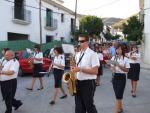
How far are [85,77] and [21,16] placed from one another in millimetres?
22207

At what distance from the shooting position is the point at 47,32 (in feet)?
111

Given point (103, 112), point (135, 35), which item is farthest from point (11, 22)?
point (103, 112)

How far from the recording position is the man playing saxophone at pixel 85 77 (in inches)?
263

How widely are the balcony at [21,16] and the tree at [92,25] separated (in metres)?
17.2

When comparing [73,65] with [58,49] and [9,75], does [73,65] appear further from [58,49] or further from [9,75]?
[58,49]

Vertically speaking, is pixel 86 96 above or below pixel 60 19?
below

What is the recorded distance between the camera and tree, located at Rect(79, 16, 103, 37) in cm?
4634

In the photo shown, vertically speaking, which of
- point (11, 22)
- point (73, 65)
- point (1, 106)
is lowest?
point (1, 106)

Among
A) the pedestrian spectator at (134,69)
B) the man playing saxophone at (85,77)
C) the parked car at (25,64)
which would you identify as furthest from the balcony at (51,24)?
→ the man playing saxophone at (85,77)

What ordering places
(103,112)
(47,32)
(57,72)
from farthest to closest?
(47,32), (57,72), (103,112)

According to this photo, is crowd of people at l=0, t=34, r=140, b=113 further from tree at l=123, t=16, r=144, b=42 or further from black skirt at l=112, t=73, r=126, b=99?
tree at l=123, t=16, r=144, b=42

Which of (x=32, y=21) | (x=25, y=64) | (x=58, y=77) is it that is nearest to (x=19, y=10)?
(x=32, y=21)

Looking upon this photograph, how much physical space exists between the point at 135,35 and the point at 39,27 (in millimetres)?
8123

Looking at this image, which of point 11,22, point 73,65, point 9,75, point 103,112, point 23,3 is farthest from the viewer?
point 23,3
